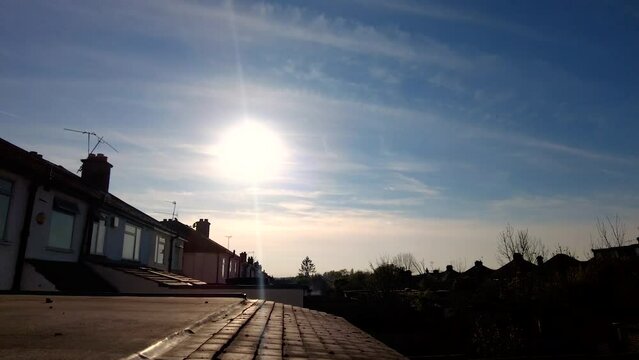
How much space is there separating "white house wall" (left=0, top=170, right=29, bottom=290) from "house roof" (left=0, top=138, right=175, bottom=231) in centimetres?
26

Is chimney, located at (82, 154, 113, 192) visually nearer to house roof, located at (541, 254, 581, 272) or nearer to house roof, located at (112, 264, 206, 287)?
house roof, located at (112, 264, 206, 287)

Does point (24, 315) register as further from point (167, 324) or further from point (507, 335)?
point (507, 335)

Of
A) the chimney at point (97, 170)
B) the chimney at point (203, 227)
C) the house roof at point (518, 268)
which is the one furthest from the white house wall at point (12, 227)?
the chimney at point (203, 227)

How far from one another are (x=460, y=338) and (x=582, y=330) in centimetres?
568

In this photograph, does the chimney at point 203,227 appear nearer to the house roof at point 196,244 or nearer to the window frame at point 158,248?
the house roof at point 196,244

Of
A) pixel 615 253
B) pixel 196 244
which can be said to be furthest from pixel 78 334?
pixel 196 244

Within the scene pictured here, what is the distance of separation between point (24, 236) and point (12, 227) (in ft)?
1.50

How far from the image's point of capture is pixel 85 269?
15602 millimetres

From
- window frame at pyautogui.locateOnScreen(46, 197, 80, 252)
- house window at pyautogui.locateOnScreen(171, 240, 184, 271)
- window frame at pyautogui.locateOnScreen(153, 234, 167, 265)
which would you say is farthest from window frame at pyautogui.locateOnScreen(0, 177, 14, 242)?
house window at pyautogui.locateOnScreen(171, 240, 184, 271)

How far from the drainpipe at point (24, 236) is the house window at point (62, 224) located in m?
1.44

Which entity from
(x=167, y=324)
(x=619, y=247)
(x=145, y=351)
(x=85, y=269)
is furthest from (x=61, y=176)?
(x=619, y=247)

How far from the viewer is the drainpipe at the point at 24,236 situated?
12.2m

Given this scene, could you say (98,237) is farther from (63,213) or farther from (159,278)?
(63,213)

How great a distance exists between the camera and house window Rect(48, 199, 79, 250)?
47.4ft
